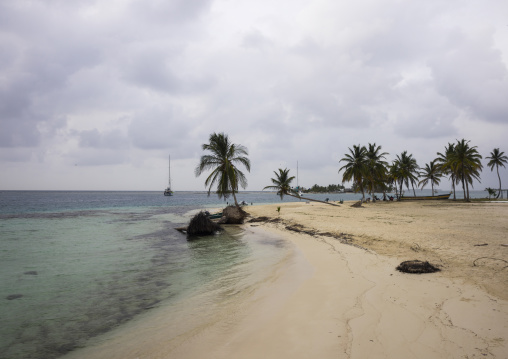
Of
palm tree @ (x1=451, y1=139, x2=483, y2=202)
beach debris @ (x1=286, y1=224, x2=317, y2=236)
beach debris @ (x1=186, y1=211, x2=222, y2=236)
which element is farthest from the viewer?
palm tree @ (x1=451, y1=139, x2=483, y2=202)

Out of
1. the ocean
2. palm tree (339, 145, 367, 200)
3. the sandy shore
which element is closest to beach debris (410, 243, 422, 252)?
the sandy shore

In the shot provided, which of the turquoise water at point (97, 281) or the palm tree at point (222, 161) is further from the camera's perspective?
the palm tree at point (222, 161)

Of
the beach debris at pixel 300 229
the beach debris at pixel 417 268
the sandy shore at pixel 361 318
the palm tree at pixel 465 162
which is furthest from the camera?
the palm tree at pixel 465 162

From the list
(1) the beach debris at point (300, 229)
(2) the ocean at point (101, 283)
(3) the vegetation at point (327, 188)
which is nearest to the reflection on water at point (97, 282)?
(2) the ocean at point (101, 283)

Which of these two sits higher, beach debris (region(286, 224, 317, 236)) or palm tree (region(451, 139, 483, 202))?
palm tree (region(451, 139, 483, 202))

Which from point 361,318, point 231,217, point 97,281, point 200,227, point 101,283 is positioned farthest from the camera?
point 231,217

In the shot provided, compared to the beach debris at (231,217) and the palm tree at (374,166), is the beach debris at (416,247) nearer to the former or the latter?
the beach debris at (231,217)

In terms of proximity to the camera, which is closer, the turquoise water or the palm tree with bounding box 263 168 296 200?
the turquoise water

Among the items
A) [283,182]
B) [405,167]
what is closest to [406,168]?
[405,167]

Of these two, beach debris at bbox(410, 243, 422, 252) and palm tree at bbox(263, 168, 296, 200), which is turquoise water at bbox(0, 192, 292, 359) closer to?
beach debris at bbox(410, 243, 422, 252)

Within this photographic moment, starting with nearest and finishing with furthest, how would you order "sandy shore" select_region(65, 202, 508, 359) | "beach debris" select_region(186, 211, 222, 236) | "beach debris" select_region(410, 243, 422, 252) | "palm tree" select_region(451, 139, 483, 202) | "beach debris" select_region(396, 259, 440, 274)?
"sandy shore" select_region(65, 202, 508, 359), "beach debris" select_region(396, 259, 440, 274), "beach debris" select_region(410, 243, 422, 252), "beach debris" select_region(186, 211, 222, 236), "palm tree" select_region(451, 139, 483, 202)

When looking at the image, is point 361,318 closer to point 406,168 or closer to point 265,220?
point 265,220

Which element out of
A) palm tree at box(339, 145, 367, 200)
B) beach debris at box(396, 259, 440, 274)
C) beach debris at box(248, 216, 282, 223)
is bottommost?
beach debris at box(248, 216, 282, 223)

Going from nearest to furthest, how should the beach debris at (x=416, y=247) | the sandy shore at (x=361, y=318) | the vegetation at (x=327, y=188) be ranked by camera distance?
1. the sandy shore at (x=361, y=318)
2. the beach debris at (x=416, y=247)
3. the vegetation at (x=327, y=188)
